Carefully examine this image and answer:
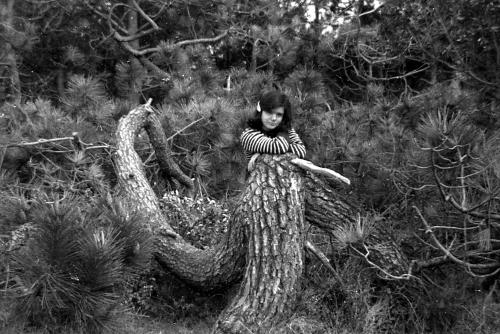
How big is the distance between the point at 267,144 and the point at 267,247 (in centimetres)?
57

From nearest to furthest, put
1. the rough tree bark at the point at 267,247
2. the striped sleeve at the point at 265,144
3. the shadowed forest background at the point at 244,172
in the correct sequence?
1. the shadowed forest background at the point at 244,172
2. the rough tree bark at the point at 267,247
3. the striped sleeve at the point at 265,144

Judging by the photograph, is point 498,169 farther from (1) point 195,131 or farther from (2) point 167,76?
(2) point 167,76

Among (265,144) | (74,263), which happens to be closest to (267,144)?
(265,144)

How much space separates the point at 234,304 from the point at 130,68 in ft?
15.6

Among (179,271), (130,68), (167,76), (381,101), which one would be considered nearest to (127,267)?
(179,271)

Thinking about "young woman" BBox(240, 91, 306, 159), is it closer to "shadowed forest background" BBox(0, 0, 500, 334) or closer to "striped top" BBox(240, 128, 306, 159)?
"striped top" BBox(240, 128, 306, 159)

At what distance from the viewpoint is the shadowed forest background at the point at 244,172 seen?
287 centimetres

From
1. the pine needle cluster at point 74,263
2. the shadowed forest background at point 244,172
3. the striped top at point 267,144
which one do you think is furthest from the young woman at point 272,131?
the pine needle cluster at point 74,263

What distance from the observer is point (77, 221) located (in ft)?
8.92

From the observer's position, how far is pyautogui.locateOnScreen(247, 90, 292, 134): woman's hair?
11.0 ft

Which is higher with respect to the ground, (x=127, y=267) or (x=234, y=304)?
(x=127, y=267)

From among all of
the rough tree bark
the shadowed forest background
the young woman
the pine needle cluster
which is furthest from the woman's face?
the pine needle cluster

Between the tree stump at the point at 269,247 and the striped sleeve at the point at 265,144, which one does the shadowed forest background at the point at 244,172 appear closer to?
the tree stump at the point at 269,247

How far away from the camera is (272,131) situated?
11.4 ft
